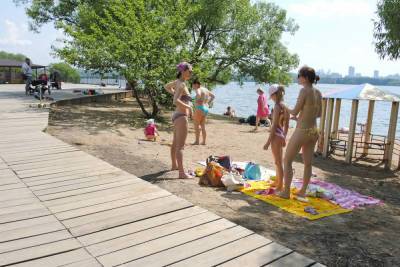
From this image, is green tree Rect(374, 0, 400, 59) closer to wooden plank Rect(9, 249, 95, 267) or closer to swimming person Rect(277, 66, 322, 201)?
swimming person Rect(277, 66, 322, 201)

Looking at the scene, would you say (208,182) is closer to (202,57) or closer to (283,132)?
(283,132)

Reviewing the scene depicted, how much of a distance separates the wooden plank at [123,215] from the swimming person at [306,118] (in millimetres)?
2048

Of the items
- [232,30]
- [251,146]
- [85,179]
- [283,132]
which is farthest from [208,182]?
[232,30]

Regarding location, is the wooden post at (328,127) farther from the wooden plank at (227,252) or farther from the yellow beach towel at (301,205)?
the wooden plank at (227,252)

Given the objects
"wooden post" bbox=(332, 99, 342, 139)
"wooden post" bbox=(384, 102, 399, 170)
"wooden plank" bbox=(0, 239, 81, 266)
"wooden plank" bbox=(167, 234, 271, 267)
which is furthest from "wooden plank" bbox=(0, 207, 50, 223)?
"wooden post" bbox=(332, 99, 342, 139)

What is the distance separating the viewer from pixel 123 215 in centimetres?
405

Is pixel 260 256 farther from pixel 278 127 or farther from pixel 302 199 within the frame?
pixel 278 127

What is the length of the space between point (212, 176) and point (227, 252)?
3095 millimetres

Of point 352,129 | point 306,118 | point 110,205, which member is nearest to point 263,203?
point 306,118

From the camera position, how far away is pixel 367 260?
12.1ft

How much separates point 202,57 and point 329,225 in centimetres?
1310

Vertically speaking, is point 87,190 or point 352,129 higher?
point 352,129

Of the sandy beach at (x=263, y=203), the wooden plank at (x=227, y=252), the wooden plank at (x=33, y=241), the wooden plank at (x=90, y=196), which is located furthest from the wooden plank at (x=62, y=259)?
the sandy beach at (x=263, y=203)

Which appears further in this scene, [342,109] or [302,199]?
[342,109]
